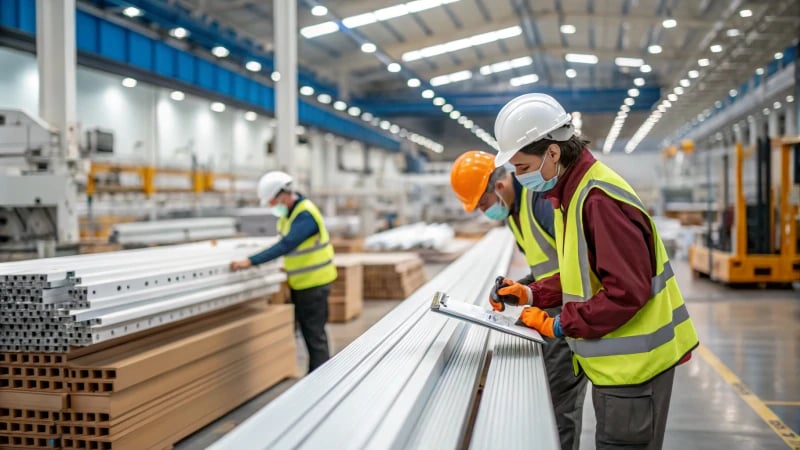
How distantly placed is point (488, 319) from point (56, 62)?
599 centimetres

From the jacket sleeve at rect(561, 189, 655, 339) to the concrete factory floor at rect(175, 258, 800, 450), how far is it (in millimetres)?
2422

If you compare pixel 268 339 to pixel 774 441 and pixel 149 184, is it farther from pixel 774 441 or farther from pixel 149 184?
pixel 149 184

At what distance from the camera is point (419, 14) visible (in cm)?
1789

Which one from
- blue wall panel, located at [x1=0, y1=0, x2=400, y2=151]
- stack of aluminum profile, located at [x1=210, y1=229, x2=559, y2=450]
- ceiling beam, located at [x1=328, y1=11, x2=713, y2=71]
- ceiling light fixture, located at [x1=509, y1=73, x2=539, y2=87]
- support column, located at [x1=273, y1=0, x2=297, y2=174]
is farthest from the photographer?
ceiling light fixture, located at [x1=509, y1=73, x2=539, y2=87]

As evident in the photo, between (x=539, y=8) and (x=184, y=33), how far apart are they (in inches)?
378

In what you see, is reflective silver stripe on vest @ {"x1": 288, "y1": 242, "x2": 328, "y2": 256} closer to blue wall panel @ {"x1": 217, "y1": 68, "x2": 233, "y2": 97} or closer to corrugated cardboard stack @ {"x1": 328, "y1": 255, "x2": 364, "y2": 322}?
corrugated cardboard stack @ {"x1": 328, "y1": 255, "x2": 364, "y2": 322}

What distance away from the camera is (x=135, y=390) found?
3986 mm

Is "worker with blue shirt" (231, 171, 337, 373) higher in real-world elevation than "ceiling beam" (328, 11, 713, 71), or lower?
lower

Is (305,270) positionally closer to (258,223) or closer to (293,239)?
(293,239)

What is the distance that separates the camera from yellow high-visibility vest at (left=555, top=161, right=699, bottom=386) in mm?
2352

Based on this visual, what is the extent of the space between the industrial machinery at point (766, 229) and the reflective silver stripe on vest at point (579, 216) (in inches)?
417

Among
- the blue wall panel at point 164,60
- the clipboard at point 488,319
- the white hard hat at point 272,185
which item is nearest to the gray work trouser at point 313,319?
the white hard hat at point 272,185

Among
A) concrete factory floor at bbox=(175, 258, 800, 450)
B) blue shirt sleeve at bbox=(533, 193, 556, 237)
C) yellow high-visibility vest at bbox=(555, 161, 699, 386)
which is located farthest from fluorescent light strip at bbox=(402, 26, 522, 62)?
yellow high-visibility vest at bbox=(555, 161, 699, 386)

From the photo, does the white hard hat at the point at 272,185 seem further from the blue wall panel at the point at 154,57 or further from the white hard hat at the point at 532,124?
the blue wall panel at the point at 154,57
